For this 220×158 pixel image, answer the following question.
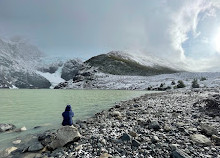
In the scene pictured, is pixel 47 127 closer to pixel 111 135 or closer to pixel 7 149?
pixel 7 149

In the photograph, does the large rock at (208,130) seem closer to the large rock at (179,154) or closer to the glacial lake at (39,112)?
the large rock at (179,154)

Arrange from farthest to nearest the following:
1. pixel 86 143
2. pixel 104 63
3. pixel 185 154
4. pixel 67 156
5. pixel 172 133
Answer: pixel 104 63, pixel 172 133, pixel 86 143, pixel 67 156, pixel 185 154

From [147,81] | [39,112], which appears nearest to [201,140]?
[39,112]

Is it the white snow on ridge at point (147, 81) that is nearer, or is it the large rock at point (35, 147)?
the large rock at point (35, 147)

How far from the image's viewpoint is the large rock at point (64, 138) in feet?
21.0

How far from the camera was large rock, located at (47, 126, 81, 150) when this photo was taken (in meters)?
6.41

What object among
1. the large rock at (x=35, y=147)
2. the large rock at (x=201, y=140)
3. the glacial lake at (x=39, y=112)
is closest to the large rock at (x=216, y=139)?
the large rock at (x=201, y=140)

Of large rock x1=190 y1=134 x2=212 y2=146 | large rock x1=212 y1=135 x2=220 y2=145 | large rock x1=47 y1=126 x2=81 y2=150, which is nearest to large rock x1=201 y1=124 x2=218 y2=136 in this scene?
large rock x1=212 y1=135 x2=220 y2=145

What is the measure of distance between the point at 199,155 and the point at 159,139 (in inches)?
66.9

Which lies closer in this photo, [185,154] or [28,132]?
[185,154]

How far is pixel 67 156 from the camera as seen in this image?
18.0 ft

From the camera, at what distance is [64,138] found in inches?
258

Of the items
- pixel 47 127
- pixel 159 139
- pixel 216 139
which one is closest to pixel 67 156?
pixel 159 139

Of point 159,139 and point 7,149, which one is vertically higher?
point 159,139
